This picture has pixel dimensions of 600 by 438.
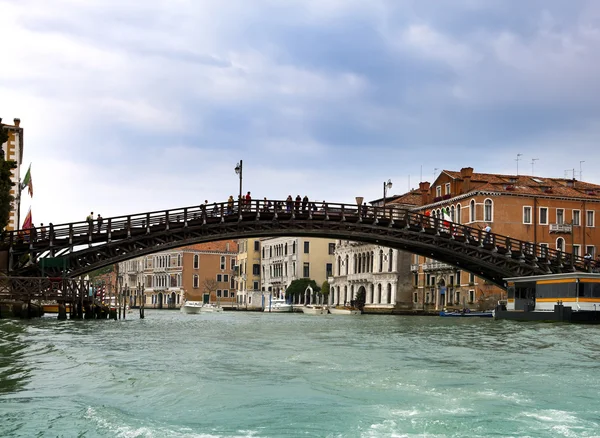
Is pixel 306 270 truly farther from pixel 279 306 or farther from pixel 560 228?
pixel 560 228

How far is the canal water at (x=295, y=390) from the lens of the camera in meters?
8.86

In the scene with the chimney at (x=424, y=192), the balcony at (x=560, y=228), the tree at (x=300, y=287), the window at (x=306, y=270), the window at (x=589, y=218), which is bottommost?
the tree at (x=300, y=287)

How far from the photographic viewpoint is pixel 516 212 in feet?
163

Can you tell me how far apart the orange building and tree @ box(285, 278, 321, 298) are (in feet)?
84.5

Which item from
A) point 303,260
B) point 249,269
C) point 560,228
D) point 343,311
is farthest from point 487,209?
point 249,269

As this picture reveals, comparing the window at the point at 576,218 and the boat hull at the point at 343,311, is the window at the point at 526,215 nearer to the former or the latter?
the window at the point at 576,218

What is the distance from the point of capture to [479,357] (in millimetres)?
16516

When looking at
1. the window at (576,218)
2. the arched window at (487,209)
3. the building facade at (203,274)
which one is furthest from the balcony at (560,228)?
the building facade at (203,274)

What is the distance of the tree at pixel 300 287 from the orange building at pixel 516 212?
84.5 ft

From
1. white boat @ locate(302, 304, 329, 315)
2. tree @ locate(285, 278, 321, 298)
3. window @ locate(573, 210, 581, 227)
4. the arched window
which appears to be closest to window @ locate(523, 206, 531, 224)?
the arched window

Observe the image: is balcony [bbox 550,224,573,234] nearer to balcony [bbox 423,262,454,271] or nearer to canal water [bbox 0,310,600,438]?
balcony [bbox 423,262,454,271]

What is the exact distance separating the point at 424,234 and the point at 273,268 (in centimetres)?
5263

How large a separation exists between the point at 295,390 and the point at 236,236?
74.9ft

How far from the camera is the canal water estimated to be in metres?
8.86
